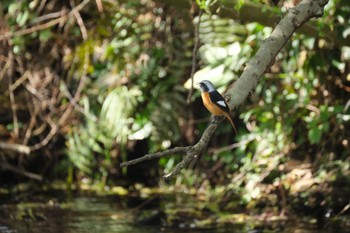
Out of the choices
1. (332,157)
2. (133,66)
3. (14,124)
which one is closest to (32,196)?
(14,124)

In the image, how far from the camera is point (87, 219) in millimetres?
5961

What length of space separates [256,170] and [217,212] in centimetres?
56

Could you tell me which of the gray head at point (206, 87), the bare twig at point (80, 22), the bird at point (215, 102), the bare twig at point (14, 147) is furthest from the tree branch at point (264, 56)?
the bare twig at point (14, 147)

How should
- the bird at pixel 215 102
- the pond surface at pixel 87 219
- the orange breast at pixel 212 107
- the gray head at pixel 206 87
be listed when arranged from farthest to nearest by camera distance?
the pond surface at pixel 87 219 → the gray head at pixel 206 87 → the orange breast at pixel 212 107 → the bird at pixel 215 102

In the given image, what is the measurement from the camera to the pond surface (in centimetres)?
556

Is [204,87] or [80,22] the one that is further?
[80,22]

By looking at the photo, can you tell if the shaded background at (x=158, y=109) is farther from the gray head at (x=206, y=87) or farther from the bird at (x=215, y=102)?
the bird at (x=215, y=102)

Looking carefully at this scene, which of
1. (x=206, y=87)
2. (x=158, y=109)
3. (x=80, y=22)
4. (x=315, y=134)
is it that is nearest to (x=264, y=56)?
(x=206, y=87)

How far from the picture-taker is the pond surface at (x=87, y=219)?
5559 millimetres

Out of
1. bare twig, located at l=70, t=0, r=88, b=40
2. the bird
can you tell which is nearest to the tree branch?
the bird

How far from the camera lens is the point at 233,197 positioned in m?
6.49

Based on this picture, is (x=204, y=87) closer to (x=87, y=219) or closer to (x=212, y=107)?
(x=212, y=107)

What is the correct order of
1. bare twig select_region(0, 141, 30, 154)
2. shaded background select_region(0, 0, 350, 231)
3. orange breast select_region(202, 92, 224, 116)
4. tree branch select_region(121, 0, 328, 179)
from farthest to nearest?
bare twig select_region(0, 141, 30, 154), shaded background select_region(0, 0, 350, 231), orange breast select_region(202, 92, 224, 116), tree branch select_region(121, 0, 328, 179)

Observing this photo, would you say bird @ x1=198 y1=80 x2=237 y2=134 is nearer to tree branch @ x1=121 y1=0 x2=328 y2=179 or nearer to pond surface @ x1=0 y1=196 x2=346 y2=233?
tree branch @ x1=121 y1=0 x2=328 y2=179
